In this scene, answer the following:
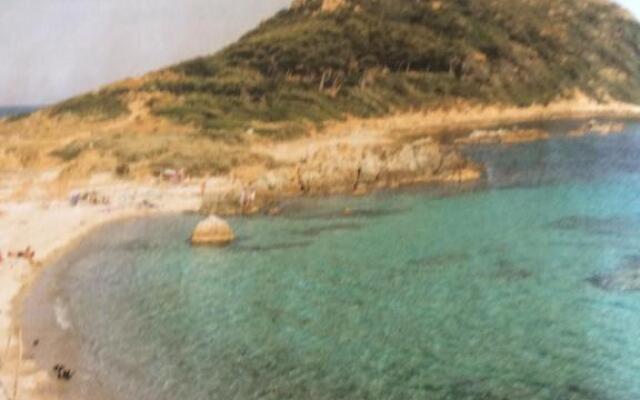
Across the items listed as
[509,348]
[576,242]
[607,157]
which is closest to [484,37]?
[607,157]

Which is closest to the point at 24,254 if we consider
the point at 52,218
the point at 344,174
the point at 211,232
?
the point at 52,218

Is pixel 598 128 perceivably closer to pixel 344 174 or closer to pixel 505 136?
pixel 505 136

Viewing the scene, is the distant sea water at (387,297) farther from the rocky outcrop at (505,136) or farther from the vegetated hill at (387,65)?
the vegetated hill at (387,65)

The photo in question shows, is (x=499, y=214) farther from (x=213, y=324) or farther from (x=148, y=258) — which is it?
(x=148, y=258)

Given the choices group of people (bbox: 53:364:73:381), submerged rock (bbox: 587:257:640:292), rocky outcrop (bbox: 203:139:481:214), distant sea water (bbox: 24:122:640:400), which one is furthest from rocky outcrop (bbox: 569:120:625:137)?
group of people (bbox: 53:364:73:381)

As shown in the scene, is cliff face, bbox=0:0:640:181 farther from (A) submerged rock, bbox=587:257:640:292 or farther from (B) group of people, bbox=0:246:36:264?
(A) submerged rock, bbox=587:257:640:292
